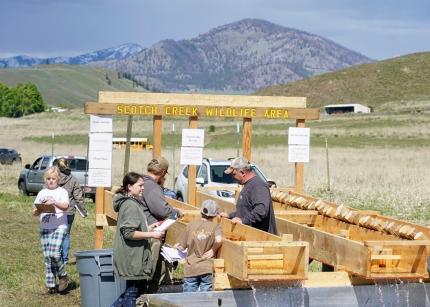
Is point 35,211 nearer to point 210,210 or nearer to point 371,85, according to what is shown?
point 210,210

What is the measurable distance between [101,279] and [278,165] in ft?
117

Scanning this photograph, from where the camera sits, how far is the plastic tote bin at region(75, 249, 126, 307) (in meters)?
11.0

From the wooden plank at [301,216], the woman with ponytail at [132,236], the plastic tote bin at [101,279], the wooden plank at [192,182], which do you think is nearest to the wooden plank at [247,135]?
the wooden plank at [192,182]

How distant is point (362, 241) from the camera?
10.8 metres

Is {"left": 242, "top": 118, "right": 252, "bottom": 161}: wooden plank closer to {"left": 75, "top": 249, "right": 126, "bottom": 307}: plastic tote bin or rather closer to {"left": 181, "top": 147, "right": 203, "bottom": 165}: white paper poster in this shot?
{"left": 181, "top": 147, "right": 203, "bottom": 165}: white paper poster

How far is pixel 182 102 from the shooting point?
51.2 feet

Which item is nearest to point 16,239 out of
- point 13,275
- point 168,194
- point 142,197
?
point 13,275

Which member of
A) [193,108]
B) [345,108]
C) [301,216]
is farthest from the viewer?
[345,108]

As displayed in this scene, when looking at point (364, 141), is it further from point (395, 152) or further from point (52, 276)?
point (52, 276)

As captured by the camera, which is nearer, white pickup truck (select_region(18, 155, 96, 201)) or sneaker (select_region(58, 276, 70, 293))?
sneaker (select_region(58, 276, 70, 293))

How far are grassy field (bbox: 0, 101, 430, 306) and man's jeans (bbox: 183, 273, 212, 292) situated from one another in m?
3.53

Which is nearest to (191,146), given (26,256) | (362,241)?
(26,256)

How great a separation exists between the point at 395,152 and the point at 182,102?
150ft

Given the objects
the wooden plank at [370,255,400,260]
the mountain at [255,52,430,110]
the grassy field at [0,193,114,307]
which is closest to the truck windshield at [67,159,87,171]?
the grassy field at [0,193,114,307]
